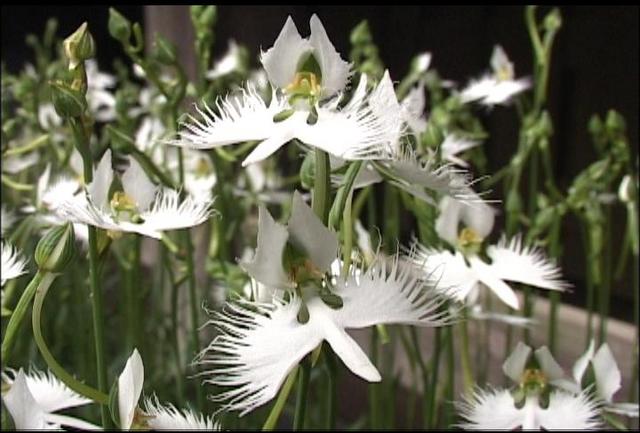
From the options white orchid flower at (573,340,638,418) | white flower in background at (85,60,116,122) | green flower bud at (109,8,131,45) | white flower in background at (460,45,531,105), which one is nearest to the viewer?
white orchid flower at (573,340,638,418)

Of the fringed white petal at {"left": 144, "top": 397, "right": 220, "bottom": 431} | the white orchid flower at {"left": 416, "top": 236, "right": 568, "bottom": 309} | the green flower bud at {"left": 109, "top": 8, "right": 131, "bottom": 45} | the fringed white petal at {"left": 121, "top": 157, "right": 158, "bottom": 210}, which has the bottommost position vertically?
the fringed white petal at {"left": 144, "top": 397, "right": 220, "bottom": 431}

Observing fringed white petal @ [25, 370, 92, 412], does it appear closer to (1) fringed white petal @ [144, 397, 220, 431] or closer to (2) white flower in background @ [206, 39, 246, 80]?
(1) fringed white petal @ [144, 397, 220, 431]

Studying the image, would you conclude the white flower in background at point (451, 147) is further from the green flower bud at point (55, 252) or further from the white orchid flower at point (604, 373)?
the green flower bud at point (55, 252)

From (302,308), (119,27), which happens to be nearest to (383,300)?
(302,308)

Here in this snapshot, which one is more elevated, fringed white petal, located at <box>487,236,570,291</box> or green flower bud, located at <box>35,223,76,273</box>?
fringed white petal, located at <box>487,236,570,291</box>

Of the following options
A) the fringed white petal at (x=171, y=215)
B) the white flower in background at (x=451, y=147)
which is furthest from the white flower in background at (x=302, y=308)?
the white flower in background at (x=451, y=147)

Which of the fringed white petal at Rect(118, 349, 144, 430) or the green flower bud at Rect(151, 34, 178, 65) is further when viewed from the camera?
the green flower bud at Rect(151, 34, 178, 65)

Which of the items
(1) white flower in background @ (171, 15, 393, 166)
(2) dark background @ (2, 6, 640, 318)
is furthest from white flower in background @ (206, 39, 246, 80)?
(1) white flower in background @ (171, 15, 393, 166)

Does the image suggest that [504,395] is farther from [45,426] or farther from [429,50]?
[429,50]
